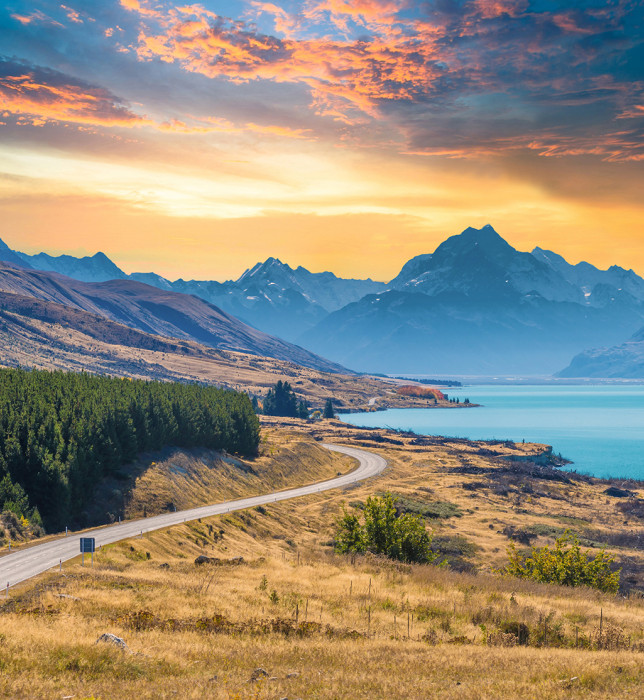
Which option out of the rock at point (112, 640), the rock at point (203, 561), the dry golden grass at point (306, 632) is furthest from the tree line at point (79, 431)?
the rock at point (112, 640)

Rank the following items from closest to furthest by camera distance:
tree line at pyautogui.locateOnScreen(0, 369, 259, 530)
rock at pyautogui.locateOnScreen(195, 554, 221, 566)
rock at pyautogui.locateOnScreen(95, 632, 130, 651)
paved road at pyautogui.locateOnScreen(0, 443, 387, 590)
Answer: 1. rock at pyautogui.locateOnScreen(95, 632, 130, 651)
2. paved road at pyautogui.locateOnScreen(0, 443, 387, 590)
3. rock at pyautogui.locateOnScreen(195, 554, 221, 566)
4. tree line at pyautogui.locateOnScreen(0, 369, 259, 530)

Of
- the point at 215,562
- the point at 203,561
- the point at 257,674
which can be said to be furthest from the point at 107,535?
the point at 257,674

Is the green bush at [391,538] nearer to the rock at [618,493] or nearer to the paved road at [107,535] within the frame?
the paved road at [107,535]

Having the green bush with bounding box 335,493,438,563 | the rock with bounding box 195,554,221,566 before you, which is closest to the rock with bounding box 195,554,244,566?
the rock with bounding box 195,554,221,566

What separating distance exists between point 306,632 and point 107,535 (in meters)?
35.3

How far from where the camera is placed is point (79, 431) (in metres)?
72.8

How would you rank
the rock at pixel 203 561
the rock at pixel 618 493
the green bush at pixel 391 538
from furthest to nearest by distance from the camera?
the rock at pixel 618 493 → the green bush at pixel 391 538 → the rock at pixel 203 561

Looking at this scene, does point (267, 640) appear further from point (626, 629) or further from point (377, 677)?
point (626, 629)

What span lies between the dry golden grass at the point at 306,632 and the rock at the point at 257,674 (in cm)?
34

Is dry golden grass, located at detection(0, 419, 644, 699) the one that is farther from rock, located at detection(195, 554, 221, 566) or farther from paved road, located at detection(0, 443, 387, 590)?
paved road, located at detection(0, 443, 387, 590)

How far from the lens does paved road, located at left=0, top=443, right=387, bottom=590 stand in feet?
129

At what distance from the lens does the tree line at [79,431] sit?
2571 inches

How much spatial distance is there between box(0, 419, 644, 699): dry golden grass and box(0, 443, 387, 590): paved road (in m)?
2.78

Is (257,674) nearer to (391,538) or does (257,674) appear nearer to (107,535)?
(391,538)
